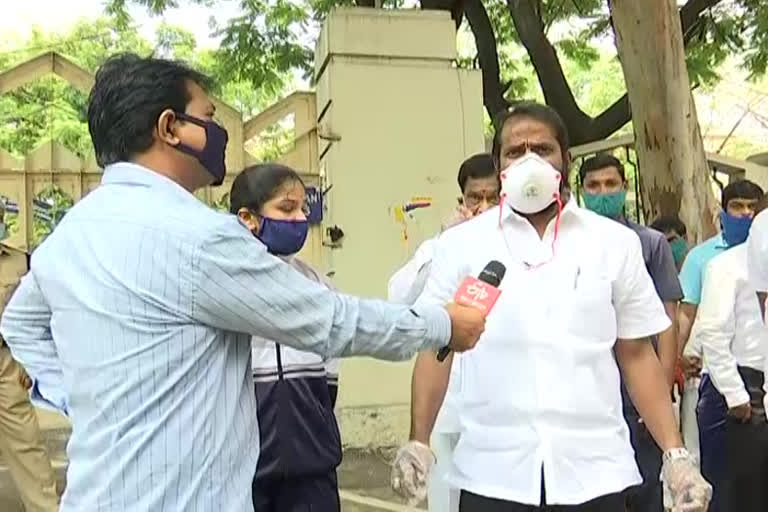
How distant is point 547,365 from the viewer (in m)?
2.48

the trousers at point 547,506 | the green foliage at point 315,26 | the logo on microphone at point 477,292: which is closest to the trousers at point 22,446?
the trousers at point 547,506

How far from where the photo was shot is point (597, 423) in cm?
250

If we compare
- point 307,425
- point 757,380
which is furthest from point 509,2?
point 307,425

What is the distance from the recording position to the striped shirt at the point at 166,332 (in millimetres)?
1879

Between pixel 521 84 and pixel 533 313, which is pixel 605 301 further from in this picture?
pixel 521 84

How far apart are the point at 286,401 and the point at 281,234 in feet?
1.87

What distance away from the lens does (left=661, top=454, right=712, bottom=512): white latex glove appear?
2.62 m

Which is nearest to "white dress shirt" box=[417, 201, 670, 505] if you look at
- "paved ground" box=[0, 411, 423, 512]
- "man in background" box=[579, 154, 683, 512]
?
"man in background" box=[579, 154, 683, 512]

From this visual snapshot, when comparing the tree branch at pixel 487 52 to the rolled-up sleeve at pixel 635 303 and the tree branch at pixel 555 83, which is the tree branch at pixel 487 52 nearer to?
the tree branch at pixel 555 83

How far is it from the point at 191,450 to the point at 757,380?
9.63ft

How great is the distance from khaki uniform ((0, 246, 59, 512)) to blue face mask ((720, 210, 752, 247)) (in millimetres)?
3768

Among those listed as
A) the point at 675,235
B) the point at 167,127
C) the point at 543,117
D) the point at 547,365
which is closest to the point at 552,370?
the point at 547,365

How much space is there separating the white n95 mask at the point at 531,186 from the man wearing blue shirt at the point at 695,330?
184 cm

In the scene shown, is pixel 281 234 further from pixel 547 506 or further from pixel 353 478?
pixel 353 478
